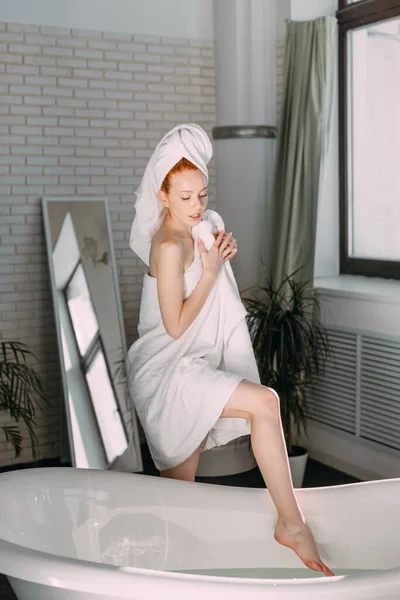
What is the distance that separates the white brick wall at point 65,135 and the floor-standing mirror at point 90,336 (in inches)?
6.7

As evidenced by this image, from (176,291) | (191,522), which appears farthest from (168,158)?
(191,522)

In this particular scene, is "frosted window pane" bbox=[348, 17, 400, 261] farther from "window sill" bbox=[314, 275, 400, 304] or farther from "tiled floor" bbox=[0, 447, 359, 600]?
"tiled floor" bbox=[0, 447, 359, 600]

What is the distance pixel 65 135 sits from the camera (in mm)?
4836

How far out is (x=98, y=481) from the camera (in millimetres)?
2832

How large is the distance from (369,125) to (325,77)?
1.71ft

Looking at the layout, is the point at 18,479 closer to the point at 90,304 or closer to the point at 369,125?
the point at 90,304

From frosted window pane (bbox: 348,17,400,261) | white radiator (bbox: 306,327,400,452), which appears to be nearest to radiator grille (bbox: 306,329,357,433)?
white radiator (bbox: 306,327,400,452)

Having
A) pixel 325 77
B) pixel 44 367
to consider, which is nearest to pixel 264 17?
pixel 325 77

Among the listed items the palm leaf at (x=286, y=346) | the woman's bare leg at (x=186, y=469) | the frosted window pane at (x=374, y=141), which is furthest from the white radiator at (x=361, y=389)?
the woman's bare leg at (x=186, y=469)

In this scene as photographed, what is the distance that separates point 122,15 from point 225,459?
106 inches

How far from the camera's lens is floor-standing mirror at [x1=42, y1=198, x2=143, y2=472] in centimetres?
457

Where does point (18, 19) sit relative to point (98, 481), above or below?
above

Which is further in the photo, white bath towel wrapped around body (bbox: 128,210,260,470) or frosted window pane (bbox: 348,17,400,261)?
frosted window pane (bbox: 348,17,400,261)

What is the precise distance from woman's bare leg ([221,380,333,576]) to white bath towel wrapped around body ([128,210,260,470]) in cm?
6
